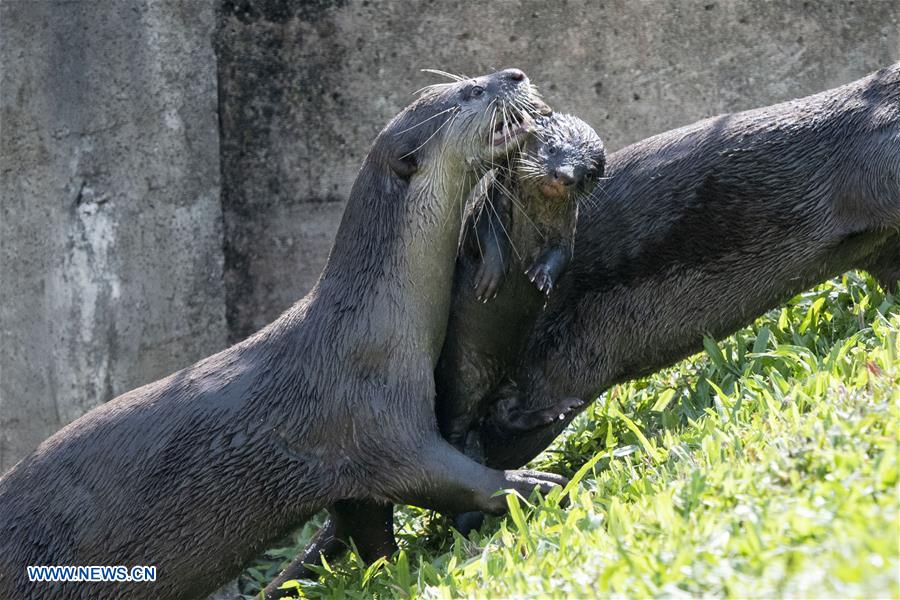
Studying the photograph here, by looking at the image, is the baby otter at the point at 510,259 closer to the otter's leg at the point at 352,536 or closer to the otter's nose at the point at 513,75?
the otter's nose at the point at 513,75

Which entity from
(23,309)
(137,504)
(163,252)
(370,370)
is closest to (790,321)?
(370,370)

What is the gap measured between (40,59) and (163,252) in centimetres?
110

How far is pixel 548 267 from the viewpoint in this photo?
4.38 meters

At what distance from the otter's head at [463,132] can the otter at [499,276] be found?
10 cm

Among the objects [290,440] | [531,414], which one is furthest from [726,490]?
[290,440]

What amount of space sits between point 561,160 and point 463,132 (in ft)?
1.15

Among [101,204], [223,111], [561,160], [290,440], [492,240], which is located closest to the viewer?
[290,440]

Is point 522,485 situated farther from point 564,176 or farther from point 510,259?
point 564,176

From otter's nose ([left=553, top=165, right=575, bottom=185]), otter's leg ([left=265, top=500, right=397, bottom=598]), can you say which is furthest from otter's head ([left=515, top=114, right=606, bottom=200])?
otter's leg ([left=265, top=500, right=397, bottom=598])

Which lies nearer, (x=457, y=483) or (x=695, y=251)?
(x=457, y=483)

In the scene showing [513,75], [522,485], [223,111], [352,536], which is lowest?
[352,536]

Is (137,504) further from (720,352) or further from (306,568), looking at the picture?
(720,352)

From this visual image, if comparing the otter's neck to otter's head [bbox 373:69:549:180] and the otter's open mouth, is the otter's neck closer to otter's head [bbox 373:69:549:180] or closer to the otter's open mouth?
otter's head [bbox 373:69:549:180]

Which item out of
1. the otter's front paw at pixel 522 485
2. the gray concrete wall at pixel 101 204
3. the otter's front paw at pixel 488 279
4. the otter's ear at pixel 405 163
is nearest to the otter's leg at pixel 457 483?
the otter's front paw at pixel 522 485
